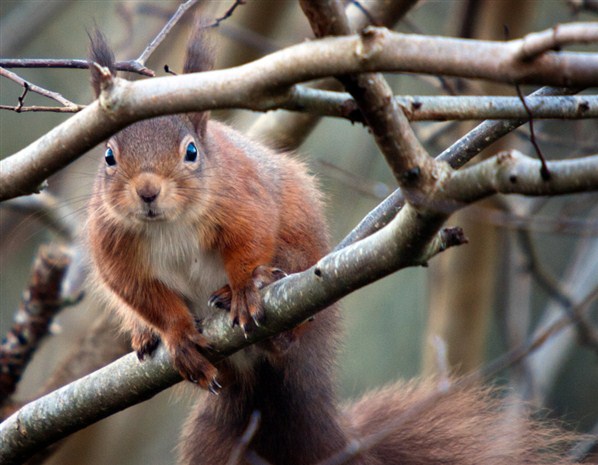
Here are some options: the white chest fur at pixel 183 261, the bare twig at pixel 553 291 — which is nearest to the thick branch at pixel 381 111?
the white chest fur at pixel 183 261

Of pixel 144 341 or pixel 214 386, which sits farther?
pixel 144 341

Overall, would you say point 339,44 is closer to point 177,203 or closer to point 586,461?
point 177,203

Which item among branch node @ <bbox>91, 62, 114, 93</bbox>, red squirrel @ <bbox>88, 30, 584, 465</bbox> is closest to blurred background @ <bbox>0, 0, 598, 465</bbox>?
red squirrel @ <bbox>88, 30, 584, 465</bbox>

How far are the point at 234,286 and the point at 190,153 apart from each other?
0.47 metres

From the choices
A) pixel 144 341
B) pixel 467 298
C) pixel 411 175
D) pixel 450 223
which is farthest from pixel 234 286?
pixel 450 223

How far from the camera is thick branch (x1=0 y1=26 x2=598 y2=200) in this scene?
1.46 metres

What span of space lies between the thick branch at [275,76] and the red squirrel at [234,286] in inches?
23.4

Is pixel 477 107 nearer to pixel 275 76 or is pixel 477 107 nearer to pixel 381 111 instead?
pixel 381 111

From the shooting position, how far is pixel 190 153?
2785 mm

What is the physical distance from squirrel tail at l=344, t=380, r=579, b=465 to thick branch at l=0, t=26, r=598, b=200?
168 centimetres

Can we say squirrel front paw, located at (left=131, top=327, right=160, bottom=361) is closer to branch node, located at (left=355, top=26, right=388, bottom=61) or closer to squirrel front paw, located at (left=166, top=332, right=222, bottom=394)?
squirrel front paw, located at (left=166, top=332, right=222, bottom=394)

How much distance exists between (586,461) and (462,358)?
6.17ft

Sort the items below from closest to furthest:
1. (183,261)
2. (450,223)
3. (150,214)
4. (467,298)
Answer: (150,214) → (183,261) → (467,298) → (450,223)

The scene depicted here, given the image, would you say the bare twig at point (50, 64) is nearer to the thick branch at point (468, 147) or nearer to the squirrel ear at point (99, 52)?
the squirrel ear at point (99, 52)
